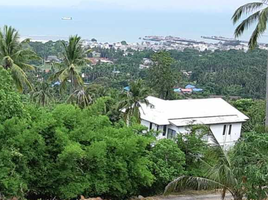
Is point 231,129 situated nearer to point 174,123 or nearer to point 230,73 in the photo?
point 174,123

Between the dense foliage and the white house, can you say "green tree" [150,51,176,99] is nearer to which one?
the white house

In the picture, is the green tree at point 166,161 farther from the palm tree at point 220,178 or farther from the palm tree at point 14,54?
the palm tree at point 14,54

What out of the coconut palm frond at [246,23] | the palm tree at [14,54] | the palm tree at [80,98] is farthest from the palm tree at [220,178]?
the palm tree at [80,98]

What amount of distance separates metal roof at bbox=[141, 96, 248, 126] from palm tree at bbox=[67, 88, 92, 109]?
4.30 m

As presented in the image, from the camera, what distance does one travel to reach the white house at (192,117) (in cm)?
2645

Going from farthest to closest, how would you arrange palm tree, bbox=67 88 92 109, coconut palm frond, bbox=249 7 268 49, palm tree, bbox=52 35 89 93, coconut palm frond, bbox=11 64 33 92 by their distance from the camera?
palm tree, bbox=67 88 92 109
palm tree, bbox=52 35 89 93
coconut palm frond, bbox=11 64 33 92
coconut palm frond, bbox=249 7 268 49

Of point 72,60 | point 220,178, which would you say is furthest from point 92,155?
point 72,60

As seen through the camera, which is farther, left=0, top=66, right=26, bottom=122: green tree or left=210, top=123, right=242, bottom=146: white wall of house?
left=210, top=123, right=242, bottom=146: white wall of house

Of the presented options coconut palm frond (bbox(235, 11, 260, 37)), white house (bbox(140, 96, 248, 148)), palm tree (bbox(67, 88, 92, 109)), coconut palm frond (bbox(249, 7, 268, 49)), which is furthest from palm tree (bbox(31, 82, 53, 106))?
coconut palm frond (bbox(249, 7, 268, 49))

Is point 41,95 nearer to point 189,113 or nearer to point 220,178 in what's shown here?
point 189,113

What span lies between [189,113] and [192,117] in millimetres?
718

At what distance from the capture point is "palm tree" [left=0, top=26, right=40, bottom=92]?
18.1 m

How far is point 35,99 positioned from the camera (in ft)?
101

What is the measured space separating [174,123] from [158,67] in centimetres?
1772
